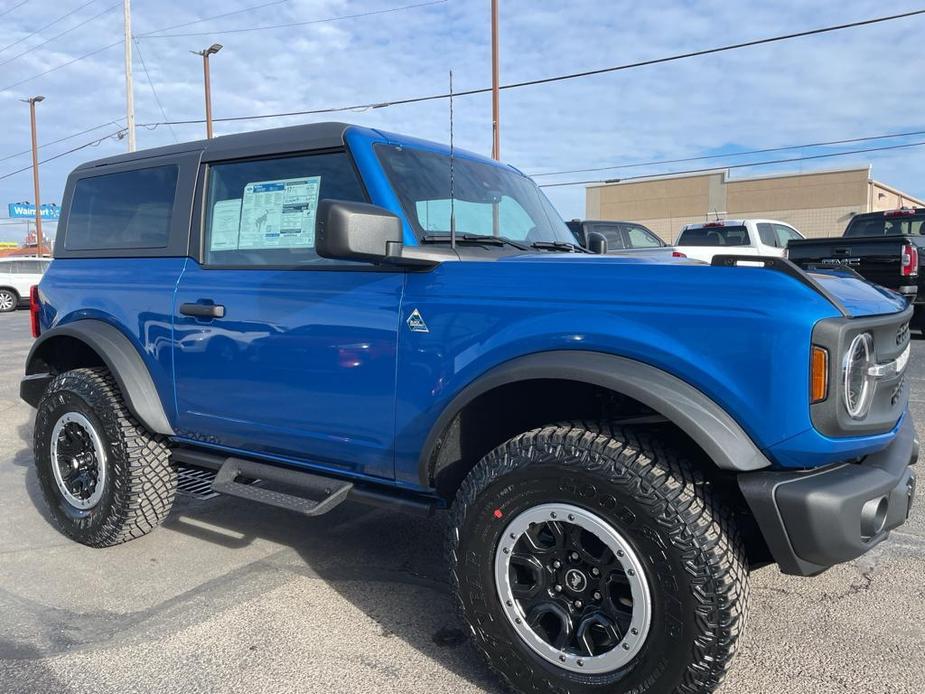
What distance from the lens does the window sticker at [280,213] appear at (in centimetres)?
329

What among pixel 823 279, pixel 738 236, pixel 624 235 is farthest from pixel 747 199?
pixel 823 279

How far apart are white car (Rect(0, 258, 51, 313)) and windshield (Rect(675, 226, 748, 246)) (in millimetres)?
18705

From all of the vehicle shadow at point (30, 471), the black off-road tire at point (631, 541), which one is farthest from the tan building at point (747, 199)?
the black off-road tire at point (631, 541)

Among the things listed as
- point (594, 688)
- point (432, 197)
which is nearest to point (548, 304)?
point (432, 197)

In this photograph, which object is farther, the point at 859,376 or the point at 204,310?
the point at 204,310

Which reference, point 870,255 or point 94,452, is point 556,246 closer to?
point 94,452

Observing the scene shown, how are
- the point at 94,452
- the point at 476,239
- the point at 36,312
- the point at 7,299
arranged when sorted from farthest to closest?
the point at 7,299 → the point at 36,312 → the point at 94,452 → the point at 476,239

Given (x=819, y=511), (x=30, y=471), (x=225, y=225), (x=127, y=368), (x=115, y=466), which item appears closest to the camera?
(x=819, y=511)

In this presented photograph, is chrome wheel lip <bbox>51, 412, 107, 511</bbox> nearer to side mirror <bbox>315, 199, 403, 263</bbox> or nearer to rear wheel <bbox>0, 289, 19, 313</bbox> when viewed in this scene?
side mirror <bbox>315, 199, 403, 263</bbox>

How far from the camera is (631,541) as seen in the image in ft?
7.52

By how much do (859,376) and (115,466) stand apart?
3338 millimetres

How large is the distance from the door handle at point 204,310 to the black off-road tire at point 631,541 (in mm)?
1431

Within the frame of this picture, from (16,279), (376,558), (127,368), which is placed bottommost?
(376,558)

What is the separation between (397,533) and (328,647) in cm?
132
